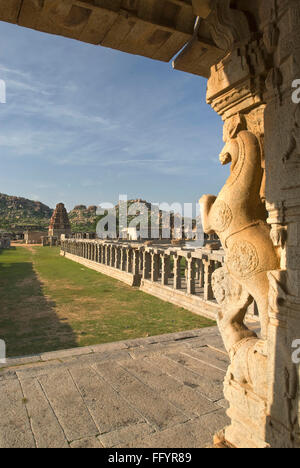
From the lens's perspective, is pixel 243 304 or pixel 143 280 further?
pixel 143 280

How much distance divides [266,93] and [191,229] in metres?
38.4

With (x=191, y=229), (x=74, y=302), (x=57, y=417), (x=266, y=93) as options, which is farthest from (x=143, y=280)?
(x=191, y=229)

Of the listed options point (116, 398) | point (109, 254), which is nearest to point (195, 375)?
point (116, 398)

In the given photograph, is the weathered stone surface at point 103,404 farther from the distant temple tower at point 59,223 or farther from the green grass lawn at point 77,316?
the distant temple tower at point 59,223

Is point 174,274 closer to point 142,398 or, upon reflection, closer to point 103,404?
point 142,398

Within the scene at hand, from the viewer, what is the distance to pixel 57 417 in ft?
9.96

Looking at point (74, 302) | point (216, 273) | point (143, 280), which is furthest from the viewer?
point (143, 280)

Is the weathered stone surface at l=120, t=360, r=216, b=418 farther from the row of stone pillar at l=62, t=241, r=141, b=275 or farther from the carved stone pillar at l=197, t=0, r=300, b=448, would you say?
the row of stone pillar at l=62, t=241, r=141, b=275

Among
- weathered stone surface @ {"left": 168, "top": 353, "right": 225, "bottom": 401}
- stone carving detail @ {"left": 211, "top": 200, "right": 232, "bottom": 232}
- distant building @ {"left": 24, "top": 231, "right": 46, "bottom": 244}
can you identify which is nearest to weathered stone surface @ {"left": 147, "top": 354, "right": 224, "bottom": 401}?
weathered stone surface @ {"left": 168, "top": 353, "right": 225, "bottom": 401}

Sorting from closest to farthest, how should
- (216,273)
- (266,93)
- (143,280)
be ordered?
(266,93)
(216,273)
(143,280)

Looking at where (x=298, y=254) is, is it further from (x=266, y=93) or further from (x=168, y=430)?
(x=168, y=430)

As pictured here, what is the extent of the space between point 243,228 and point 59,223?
60.8 metres

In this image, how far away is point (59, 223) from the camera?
60594 mm
